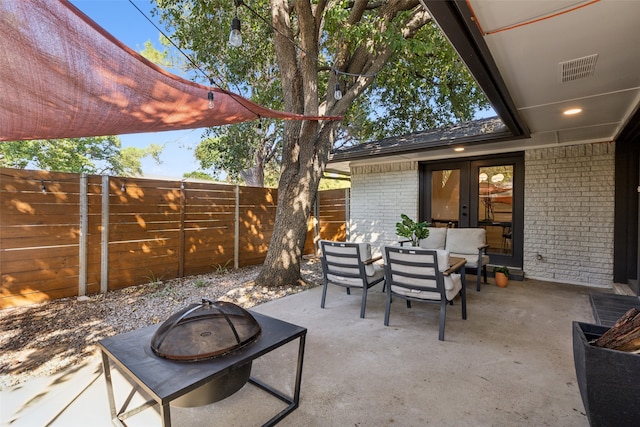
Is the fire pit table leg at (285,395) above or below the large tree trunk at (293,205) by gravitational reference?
below

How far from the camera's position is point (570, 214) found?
5.05 meters

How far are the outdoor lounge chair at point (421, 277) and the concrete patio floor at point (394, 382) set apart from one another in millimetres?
337

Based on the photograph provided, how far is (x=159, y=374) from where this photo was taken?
1376mm

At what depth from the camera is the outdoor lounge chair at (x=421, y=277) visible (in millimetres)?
3012

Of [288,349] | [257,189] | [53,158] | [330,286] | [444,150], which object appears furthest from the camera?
[53,158]

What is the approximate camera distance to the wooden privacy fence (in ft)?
11.8

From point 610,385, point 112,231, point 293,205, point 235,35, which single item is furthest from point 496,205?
point 112,231

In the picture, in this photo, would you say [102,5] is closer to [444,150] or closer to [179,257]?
[179,257]

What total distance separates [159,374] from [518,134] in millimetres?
5112

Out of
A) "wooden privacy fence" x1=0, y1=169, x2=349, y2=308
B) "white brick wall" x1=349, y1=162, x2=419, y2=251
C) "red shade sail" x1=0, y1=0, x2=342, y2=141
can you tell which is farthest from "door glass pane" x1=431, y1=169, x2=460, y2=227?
"red shade sail" x1=0, y1=0, x2=342, y2=141

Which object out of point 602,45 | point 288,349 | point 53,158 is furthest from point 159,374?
point 53,158

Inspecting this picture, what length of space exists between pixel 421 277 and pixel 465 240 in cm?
251

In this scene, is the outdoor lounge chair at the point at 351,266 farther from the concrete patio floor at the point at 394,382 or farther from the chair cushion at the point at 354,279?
the concrete patio floor at the point at 394,382

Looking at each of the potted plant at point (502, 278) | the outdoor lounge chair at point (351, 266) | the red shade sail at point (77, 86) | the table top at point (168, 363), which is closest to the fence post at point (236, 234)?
the outdoor lounge chair at point (351, 266)
